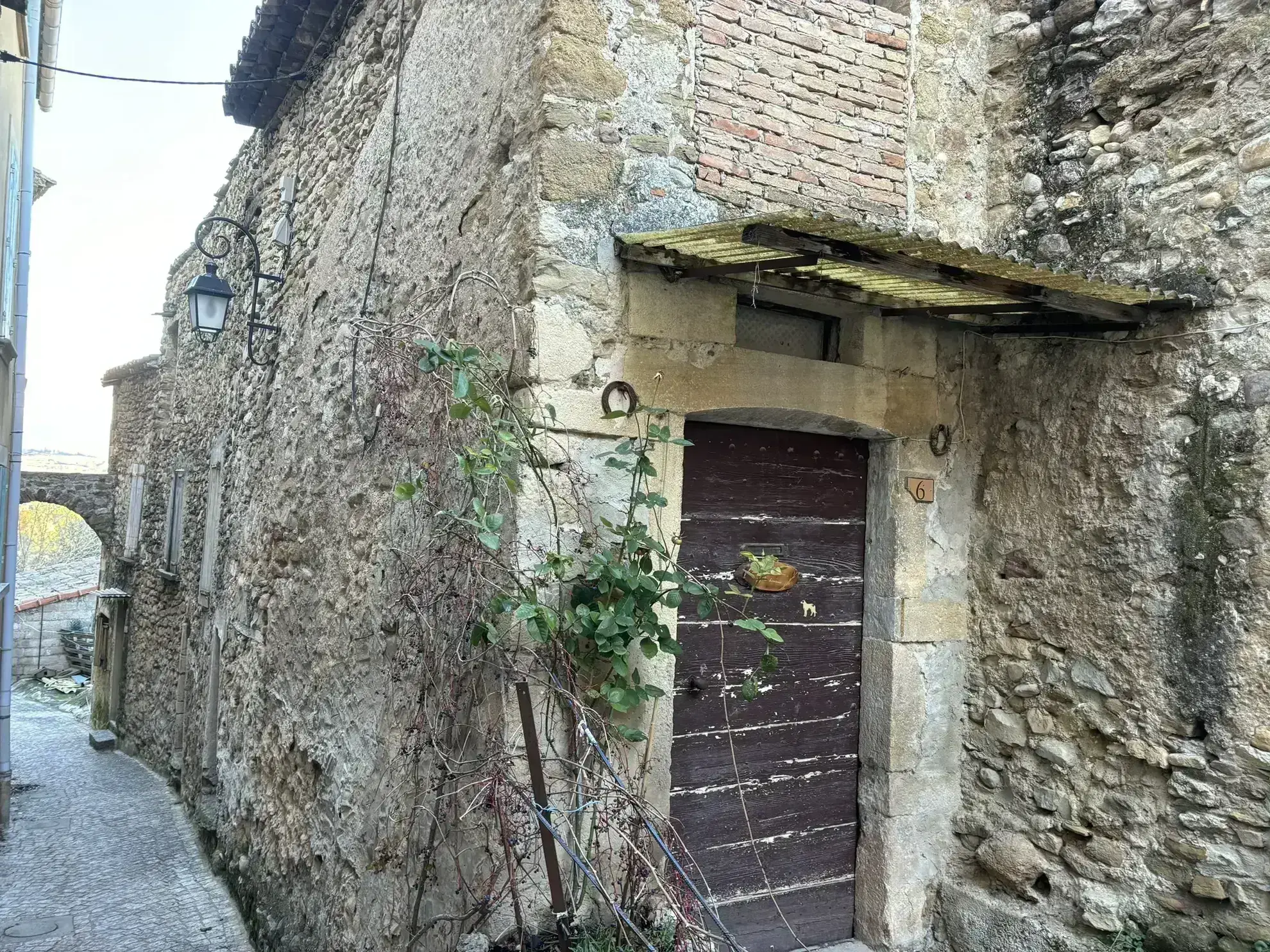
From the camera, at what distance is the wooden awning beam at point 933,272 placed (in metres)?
2.53

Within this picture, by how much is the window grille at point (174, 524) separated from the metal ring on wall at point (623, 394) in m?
7.43

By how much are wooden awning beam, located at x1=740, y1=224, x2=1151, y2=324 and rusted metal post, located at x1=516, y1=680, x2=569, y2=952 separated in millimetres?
1446

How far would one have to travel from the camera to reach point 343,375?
4688 millimetres

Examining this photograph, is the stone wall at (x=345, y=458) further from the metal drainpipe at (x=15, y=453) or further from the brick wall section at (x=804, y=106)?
the metal drainpipe at (x=15, y=453)

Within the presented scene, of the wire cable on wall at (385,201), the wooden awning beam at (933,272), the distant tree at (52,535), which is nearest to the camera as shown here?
the wooden awning beam at (933,272)

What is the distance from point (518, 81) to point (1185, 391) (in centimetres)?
252

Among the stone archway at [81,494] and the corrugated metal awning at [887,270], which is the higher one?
the corrugated metal awning at [887,270]

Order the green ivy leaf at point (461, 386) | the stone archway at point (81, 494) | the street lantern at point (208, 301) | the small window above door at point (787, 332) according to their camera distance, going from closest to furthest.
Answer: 1. the green ivy leaf at point (461, 386)
2. the small window above door at point (787, 332)
3. the street lantern at point (208, 301)
4. the stone archway at point (81, 494)

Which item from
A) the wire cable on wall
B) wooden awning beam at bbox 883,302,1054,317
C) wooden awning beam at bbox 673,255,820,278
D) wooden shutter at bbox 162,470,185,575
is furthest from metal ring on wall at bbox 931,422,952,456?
wooden shutter at bbox 162,470,185,575

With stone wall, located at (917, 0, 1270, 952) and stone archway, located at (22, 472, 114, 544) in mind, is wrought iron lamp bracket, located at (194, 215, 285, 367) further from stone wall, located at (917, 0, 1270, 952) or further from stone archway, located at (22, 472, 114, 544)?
stone archway, located at (22, 472, 114, 544)

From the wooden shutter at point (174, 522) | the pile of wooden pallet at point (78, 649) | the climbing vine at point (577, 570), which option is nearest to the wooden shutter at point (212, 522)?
the wooden shutter at point (174, 522)

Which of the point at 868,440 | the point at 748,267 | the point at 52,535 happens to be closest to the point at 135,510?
the point at 868,440

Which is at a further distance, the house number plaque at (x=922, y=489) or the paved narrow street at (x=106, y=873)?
the paved narrow street at (x=106, y=873)

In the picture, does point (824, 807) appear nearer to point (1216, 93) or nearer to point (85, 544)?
point (1216, 93)
